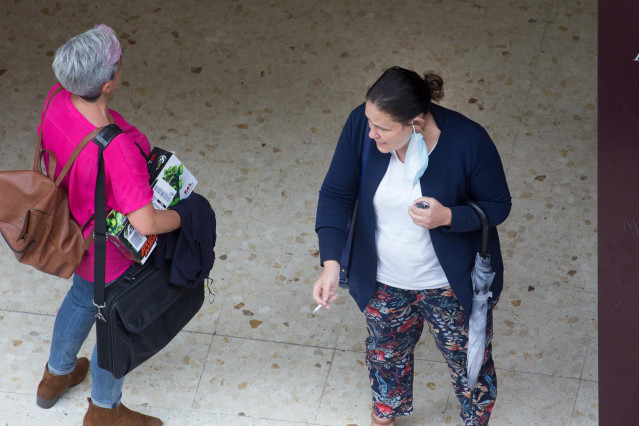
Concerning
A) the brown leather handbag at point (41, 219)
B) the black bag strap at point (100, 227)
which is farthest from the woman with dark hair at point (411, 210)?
the brown leather handbag at point (41, 219)

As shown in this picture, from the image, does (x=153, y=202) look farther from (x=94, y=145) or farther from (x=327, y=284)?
(x=327, y=284)

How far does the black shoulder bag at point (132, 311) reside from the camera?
2.49 m

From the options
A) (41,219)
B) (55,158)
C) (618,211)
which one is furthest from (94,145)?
(618,211)

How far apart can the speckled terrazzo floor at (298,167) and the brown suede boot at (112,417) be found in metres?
0.14

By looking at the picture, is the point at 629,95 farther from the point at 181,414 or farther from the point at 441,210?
the point at 181,414

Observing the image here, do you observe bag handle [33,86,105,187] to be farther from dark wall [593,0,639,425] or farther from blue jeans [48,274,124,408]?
dark wall [593,0,639,425]

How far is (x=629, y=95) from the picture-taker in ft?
13.5

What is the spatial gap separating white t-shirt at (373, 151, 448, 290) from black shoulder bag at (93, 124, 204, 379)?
67 cm

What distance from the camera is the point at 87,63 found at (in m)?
2.21

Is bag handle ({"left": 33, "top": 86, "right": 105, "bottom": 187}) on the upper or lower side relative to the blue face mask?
lower

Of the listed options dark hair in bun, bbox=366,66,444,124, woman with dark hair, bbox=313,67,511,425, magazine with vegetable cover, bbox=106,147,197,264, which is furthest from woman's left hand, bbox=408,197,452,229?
magazine with vegetable cover, bbox=106,147,197,264

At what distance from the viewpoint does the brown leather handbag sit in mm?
2281

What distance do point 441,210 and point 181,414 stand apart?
1.44 metres

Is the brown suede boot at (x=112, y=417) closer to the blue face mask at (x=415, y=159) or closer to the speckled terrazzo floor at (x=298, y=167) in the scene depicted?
the speckled terrazzo floor at (x=298, y=167)
